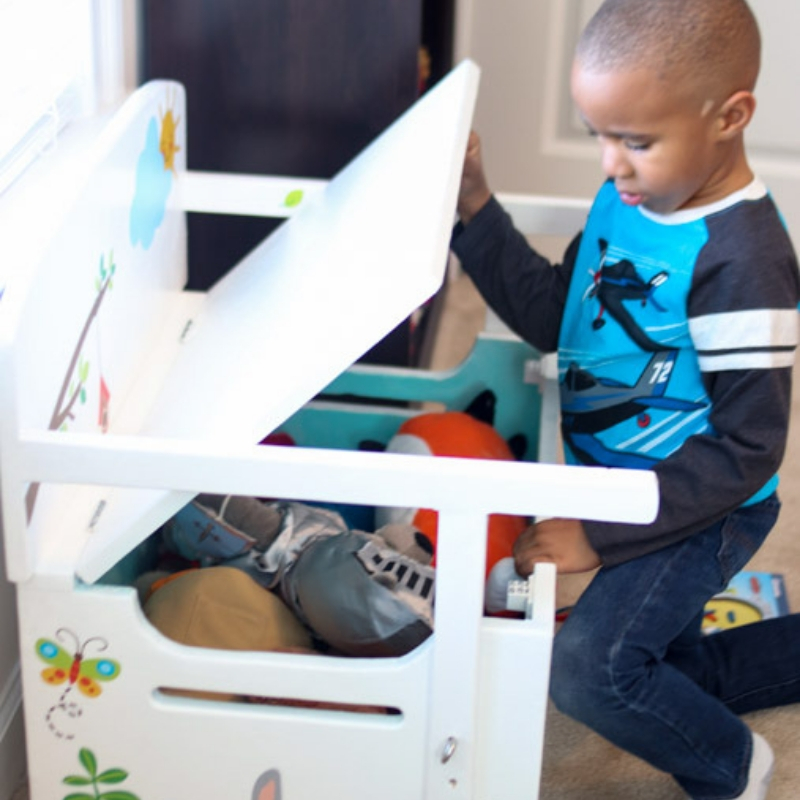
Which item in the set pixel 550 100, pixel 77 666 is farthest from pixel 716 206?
pixel 550 100

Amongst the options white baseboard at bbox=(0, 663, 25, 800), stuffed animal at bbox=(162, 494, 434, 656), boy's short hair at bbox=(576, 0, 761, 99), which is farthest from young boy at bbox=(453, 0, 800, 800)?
white baseboard at bbox=(0, 663, 25, 800)

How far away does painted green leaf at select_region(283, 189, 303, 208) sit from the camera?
5.00 feet

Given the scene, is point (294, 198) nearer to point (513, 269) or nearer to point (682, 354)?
point (513, 269)

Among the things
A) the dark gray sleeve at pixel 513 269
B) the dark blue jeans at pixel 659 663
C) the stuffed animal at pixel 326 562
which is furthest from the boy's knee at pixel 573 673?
the dark gray sleeve at pixel 513 269

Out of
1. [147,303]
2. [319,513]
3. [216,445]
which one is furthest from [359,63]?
[216,445]

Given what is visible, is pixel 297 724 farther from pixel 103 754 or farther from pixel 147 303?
pixel 147 303

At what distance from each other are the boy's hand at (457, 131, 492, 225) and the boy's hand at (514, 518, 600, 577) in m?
0.40

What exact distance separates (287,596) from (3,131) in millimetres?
526

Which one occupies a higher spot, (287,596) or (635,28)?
(635,28)

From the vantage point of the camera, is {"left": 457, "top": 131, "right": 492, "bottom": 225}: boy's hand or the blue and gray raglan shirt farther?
{"left": 457, "top": 131, "right": 492, "bottom": 225}: boy's hand

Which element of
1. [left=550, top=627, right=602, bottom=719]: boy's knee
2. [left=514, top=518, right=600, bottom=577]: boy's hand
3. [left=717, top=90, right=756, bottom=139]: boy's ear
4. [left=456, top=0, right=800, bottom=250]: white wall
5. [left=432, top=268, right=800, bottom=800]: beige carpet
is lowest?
[left=432, top=268, right=800, bottom=800]: beige carpet

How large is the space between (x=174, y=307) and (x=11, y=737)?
0.51 metres

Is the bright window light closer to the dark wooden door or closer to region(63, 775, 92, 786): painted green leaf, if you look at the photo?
the dark wooden door

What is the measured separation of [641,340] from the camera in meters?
1.22
